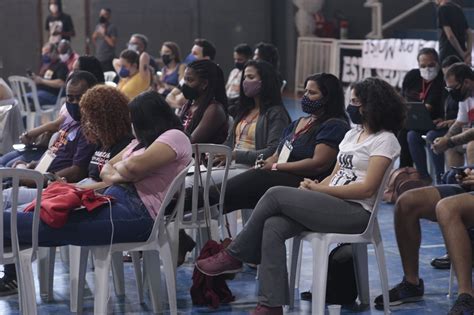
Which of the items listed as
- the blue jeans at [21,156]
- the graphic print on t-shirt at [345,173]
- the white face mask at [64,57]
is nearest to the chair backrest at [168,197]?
the graphic print on t-shirt at [345,173]

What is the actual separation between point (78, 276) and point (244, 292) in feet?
3.11

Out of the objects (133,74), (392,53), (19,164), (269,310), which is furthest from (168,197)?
(392,53)

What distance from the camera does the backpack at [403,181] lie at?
678 centimetres

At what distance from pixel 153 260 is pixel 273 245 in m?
0.63

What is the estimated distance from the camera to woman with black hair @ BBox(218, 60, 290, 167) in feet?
18.8

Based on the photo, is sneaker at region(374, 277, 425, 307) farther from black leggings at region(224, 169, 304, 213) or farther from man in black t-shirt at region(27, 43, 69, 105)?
man in black t-shirt at region(27, 43, 69, 105)

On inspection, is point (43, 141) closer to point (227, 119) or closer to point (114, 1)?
point (227, 119)

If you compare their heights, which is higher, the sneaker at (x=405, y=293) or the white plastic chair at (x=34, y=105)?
the white plastic chair at (x=34, y=105)

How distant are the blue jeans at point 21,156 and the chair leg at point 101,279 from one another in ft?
6.52

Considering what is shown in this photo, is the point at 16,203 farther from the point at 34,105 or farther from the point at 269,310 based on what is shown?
the point at 34,105

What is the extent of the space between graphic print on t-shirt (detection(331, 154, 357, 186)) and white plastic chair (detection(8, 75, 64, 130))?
6.32 meters

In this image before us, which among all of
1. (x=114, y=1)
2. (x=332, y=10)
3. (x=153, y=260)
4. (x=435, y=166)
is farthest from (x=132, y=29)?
(x=153, y=260)

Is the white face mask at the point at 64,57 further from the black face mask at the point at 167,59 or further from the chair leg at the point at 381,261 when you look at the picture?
the chair leg at the point at 381,261

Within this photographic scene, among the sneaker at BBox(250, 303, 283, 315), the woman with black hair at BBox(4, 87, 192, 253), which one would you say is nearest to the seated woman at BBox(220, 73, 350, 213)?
the woman with black hair at BBox(4, 87, 192, 253)
